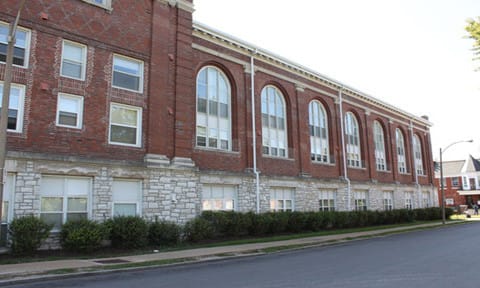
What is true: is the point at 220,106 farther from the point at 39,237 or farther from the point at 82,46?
the point at 39,237

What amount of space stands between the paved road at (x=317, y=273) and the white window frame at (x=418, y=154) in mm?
33408

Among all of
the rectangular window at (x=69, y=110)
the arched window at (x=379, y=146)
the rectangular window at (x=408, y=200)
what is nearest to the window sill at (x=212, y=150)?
the rectangular window at (x=69, y=110)

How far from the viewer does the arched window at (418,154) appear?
4575cm

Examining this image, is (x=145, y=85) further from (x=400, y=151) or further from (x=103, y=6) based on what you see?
(x=400, y=151)

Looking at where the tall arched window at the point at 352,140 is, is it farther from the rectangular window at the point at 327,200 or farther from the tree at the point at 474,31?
the tree at the point at 474,31

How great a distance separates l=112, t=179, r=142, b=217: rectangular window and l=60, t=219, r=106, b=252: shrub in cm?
209

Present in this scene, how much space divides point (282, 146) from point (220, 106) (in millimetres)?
6153

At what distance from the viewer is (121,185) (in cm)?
1761

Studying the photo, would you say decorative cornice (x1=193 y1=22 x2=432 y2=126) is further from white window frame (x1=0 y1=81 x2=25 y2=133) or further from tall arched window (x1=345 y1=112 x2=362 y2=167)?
white window frame (x1=0 y1=81 x2=25 y2=133)

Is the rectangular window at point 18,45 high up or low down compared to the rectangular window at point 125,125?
up

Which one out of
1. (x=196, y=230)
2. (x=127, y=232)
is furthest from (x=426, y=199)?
(x=127, y=232)

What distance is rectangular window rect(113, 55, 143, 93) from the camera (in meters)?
18.3

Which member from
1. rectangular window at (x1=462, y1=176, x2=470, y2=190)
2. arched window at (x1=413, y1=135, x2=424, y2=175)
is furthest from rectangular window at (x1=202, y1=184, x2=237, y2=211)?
rectangular window at (x1=462, y1=176, x2=470, y2=190)

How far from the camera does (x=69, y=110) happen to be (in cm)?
1647
